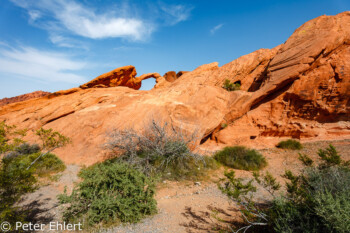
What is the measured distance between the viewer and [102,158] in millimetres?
7949

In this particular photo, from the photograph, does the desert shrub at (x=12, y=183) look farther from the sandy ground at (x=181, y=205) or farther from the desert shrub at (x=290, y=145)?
the desert shrub at (x=290, y=145)

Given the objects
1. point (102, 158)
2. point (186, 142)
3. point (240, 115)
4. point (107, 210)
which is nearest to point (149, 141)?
point (186, 142)

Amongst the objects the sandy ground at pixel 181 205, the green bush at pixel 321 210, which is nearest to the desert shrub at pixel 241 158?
the sandy ground at pixel 181 205

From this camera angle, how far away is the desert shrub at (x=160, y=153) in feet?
22.4

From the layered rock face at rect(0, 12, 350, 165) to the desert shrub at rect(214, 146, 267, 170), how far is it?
1.69 meters

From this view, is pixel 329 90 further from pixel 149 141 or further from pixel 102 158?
pixel 102 158

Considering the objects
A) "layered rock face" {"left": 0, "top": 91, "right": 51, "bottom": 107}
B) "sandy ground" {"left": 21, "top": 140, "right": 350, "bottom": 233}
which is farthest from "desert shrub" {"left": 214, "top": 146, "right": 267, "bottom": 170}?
"layered rock face" {"left": 0, "top": 91, "right": 51, "bottom": 107}

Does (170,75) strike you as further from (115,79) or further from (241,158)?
(241,158)

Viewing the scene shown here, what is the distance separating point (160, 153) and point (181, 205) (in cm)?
250

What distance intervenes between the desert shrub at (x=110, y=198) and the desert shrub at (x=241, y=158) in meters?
4.75

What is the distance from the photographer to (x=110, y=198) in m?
4.24

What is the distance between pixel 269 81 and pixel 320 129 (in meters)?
4.06

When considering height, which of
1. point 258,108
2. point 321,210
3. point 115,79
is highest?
point 115,79

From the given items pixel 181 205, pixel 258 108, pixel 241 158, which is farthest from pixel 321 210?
pixel 258 108
